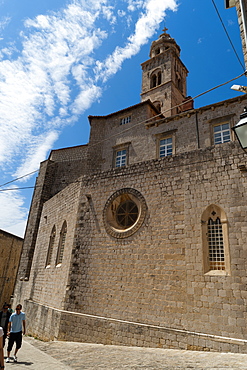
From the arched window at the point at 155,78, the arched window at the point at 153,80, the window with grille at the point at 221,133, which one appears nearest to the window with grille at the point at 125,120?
the window with grille at the point at 221,133

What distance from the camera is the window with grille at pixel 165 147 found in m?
15.3

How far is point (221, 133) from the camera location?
45.1 feet

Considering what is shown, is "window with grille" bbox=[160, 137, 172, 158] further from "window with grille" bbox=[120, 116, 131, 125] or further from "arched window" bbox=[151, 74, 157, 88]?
"arched window" bbox=[151, 74, 157, 88]

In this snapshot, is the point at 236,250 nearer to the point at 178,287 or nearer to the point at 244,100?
the point at 178,287

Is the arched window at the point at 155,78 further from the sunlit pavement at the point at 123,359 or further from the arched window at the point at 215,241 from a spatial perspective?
the sunlit pavement at the point at 123,359

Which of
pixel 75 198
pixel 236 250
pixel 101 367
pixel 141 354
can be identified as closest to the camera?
pixel 101 367

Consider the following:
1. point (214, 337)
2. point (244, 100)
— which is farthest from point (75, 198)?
point (244, 100)

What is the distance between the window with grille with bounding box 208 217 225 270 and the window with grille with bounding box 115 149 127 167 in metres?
9.70

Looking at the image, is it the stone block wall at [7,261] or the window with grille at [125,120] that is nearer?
the window with grille at [125,120]

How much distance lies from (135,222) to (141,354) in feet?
14.5

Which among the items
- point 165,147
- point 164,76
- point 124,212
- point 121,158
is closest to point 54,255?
point 124,212

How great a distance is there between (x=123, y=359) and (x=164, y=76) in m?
23.0

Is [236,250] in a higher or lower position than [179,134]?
lower

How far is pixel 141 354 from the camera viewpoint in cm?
675
